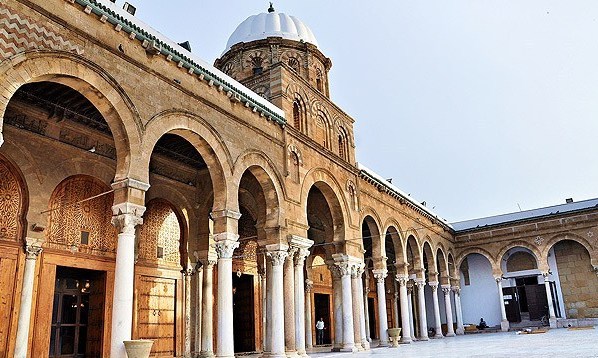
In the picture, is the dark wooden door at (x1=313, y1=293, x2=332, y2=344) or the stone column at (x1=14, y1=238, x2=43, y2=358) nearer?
the stone column at (x1=14, y1=238, x2=43, y2=358)

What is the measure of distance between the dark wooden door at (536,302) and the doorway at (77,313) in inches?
913

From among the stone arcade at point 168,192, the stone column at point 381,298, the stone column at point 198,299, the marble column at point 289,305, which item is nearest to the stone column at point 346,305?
the stone arcade at point 168,192

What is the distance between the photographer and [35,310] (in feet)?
33.2

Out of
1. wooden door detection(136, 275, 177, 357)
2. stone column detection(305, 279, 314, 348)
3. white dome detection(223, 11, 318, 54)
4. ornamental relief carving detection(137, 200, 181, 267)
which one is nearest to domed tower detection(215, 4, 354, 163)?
white dome detection(223, 11, 318, 54)

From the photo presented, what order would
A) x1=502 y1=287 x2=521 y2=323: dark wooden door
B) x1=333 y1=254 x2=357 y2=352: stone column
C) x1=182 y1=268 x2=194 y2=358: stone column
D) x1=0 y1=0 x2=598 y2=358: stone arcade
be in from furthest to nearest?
x1=502 y1=287 x2=521 y2=323: dark wooden door < x1=333 y1=254 x2=357 y2=352: stone column < x1=182 y1=268 x2=194 y2=358: stone column < x1=0 y1=0 x2=598 y2=358: stone arcade

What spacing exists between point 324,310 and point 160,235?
32.2ft

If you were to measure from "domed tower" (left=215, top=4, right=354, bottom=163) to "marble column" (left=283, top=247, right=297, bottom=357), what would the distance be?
3.67 meters

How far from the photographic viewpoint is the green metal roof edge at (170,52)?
28.6ft

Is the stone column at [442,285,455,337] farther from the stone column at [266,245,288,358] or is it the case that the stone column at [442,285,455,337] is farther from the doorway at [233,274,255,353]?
the stone column at [266,245,288,358]

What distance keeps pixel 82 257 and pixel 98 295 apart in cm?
107

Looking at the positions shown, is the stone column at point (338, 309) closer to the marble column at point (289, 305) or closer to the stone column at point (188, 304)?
the marble column at point (289, 305)

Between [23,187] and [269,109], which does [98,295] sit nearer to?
[23,187]

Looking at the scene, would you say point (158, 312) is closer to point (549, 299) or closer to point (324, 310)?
point (324, 310)

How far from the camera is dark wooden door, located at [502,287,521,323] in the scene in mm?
27516
